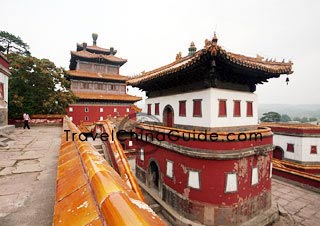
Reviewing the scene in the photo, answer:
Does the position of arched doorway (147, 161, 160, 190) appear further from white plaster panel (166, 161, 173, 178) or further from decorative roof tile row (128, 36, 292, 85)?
decorative roof tile row (128, 36, 292, 85)

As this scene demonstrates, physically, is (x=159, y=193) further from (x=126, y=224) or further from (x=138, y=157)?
(x=126, y=224)

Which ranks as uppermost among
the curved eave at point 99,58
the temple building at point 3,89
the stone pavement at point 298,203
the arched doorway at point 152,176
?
the curved eave at point 99,58

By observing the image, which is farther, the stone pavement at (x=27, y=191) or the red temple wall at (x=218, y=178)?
the red temple wall at (x=218, y=178)

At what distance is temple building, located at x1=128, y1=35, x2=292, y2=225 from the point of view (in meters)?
7.87

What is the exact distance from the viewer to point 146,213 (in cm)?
105

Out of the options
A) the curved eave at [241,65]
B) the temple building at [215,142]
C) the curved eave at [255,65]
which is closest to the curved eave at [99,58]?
the curved eave at [241,65]

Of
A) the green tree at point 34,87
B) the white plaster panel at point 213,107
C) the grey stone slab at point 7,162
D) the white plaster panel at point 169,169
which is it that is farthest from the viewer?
the green tree at point 34,87

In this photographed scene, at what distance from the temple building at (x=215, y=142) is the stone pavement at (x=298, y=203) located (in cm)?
192

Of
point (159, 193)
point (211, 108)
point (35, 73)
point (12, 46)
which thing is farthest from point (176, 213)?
point (12, 46)

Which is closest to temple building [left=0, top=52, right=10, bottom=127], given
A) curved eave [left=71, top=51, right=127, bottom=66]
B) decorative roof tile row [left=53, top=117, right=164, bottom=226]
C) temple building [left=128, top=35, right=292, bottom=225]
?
temple building [left=128, top=35, right=292, bottom=225]

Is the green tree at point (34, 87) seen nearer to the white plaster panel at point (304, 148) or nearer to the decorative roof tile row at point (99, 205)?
Answer: the decorative roof tile row at point (99, 205)

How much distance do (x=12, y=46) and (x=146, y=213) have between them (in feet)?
139

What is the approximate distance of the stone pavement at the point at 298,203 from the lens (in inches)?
375

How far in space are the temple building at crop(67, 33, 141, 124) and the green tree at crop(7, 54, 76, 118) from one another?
6.43m
